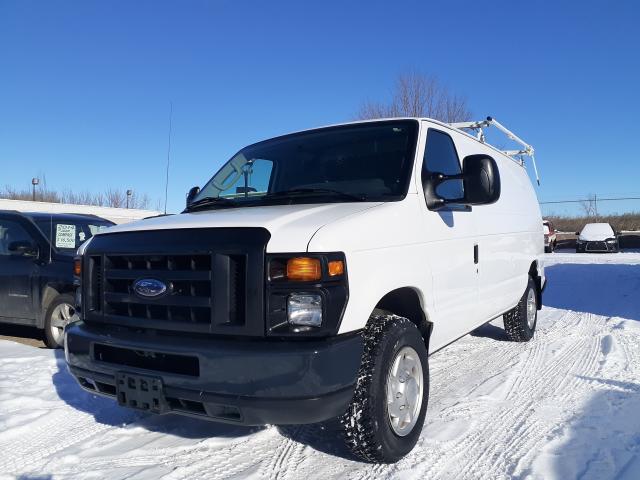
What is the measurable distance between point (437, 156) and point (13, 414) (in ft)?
12.3

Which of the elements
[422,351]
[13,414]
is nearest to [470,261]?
[422,351]

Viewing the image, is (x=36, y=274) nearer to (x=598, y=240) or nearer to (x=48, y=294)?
(x=48, y=294)

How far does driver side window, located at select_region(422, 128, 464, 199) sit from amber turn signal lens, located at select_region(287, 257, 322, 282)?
1.37m

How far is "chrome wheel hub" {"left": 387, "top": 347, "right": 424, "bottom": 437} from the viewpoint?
117 inches

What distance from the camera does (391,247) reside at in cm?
296

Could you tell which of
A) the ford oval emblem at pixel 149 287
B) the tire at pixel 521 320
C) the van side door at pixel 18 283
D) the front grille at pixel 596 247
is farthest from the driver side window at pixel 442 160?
the front grille at pixel 596 247

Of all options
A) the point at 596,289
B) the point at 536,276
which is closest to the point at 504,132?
the point at 536,276

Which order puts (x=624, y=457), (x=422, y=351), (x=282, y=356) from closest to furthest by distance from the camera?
(x=282, y=356) → (x=624, y=457) → (x=422, y=351)

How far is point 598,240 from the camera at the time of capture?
2370cm

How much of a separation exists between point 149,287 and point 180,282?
0.20 m

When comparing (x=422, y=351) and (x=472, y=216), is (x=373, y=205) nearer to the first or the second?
(x=422, y=351)

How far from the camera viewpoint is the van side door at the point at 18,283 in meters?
6.04

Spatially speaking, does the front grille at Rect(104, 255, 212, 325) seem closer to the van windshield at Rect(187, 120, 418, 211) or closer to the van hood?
the van hood

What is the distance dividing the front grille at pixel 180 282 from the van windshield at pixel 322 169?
846 mm
